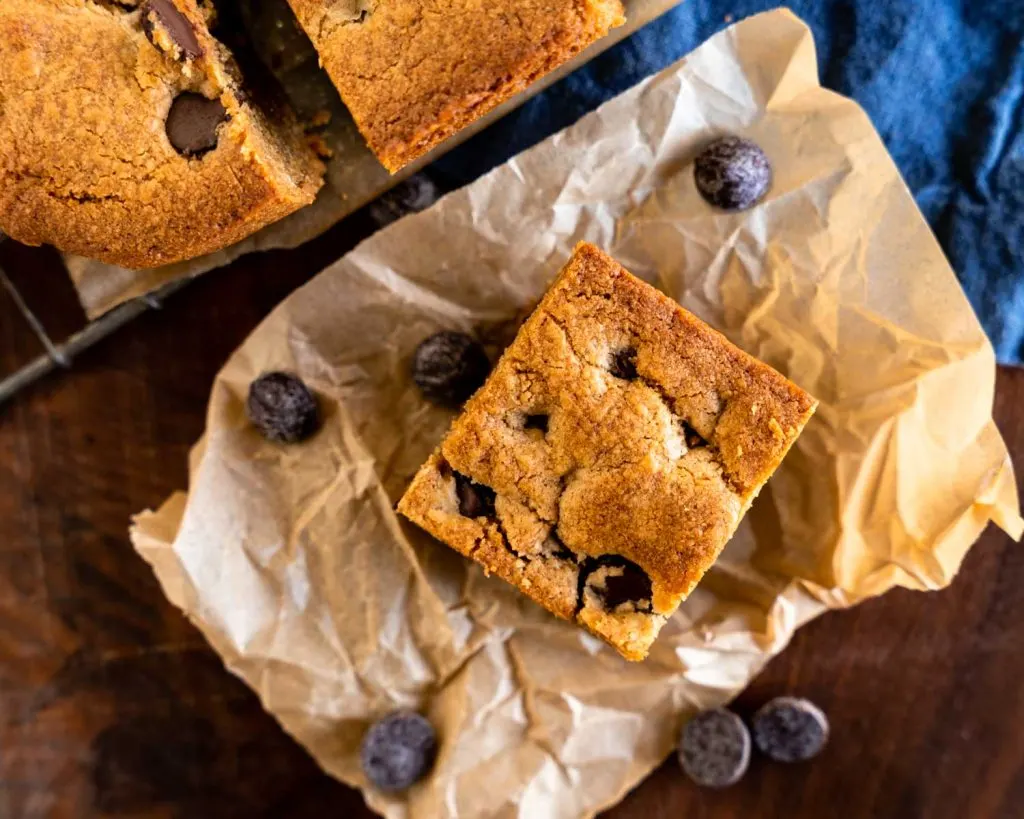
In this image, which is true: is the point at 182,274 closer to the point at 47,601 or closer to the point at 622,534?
the point at 47,601

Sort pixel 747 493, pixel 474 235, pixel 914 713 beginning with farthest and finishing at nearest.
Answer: pixel 914 713
pixel 474 235
pixel 747 493

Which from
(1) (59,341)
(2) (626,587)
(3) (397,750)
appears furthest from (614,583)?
(1) (59,341)

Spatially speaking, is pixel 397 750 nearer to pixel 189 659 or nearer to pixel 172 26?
pixel 189 659

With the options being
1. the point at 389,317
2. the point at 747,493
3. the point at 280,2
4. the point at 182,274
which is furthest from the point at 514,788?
the point at 280,2

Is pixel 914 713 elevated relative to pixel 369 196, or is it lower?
lower

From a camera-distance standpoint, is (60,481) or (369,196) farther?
(60,481)

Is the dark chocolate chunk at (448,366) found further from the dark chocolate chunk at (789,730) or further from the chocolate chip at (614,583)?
the dark chocolate chunk at (789,730)
